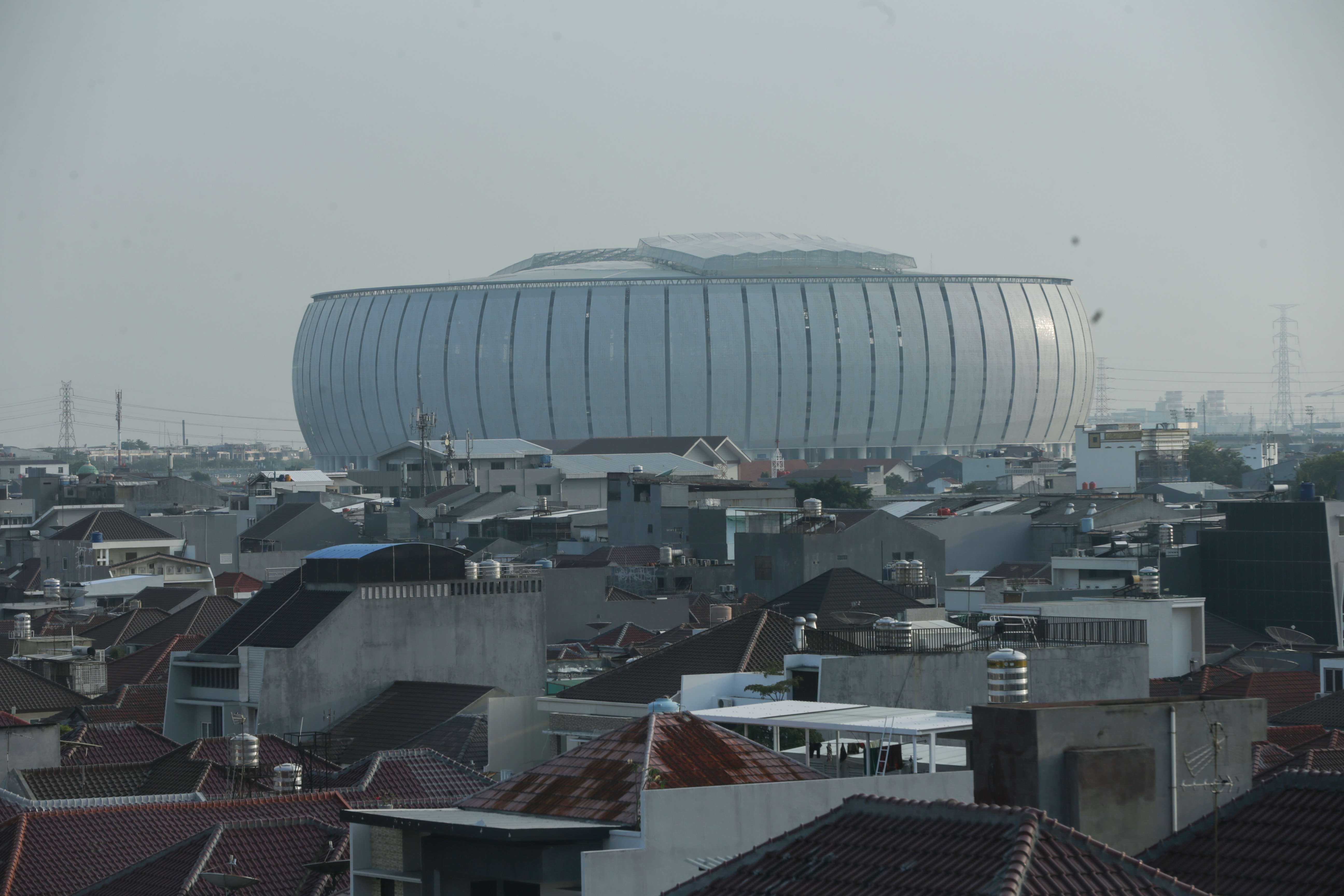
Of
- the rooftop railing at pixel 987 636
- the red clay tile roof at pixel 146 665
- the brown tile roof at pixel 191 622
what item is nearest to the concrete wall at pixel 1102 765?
the rooftop railing at pixel 987 636

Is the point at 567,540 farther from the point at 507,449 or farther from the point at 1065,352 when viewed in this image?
the point at 1065,352

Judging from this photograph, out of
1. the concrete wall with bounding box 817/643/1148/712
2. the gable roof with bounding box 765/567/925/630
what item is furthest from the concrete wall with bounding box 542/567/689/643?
the concrete wall with bounding box 817/643/1148/712

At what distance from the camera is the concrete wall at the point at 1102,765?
1056 cm

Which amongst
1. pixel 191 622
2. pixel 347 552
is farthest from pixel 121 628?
pixel 347 552

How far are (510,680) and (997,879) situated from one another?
22.0m

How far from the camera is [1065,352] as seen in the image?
636 ft

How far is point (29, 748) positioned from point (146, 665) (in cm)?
1596

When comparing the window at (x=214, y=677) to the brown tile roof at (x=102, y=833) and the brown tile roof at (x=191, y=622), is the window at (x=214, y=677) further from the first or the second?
the brown tile roof at (x=191, y=622)

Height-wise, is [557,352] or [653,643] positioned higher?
[557,352]

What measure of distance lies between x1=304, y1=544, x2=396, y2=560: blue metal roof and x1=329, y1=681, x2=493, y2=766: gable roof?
1855 mm

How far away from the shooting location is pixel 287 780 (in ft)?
69.3

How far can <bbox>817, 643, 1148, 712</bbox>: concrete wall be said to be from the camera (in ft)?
61.1

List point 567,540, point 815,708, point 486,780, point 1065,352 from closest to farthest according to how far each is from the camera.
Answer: point 815,708
point 486,780
point 567,540
point 1065,352

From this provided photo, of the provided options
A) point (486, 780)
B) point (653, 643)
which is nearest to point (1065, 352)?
point (653, 643)
